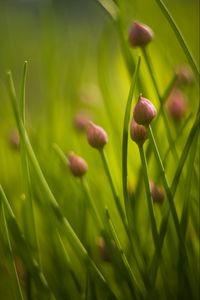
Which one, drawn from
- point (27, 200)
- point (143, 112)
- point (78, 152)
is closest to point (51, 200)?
point (27, 200)

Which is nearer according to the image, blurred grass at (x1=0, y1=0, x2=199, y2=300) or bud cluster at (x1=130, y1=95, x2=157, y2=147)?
bud cluster at (x1=130, y1=95, x2=157, y2=147)

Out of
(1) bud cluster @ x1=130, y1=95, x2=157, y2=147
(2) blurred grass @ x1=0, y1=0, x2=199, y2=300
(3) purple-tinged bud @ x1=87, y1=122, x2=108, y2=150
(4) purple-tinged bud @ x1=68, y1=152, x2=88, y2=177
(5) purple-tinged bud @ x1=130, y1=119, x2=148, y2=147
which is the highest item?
(1) bud cluster @ x1=130, y1=95, x2=157, y2=147

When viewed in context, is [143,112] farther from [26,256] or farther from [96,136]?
[26,256]

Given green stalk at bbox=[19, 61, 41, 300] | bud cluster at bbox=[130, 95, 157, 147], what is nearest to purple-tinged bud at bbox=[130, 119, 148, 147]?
bud cluster at bbox=[130, 95, 157, 147]

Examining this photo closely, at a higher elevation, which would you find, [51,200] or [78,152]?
[51,200]

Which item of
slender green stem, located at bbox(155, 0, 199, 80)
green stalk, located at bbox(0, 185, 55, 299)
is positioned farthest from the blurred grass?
slender green stem, located at bbox(155, 0, 199, 80)

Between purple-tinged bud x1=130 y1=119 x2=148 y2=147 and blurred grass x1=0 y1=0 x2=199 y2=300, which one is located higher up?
purple-tinged bud x1=130 y1=119 x2=148 y2=147

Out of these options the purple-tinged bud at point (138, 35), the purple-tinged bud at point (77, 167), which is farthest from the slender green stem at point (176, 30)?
the purple-tinged bud at point (77, 167)

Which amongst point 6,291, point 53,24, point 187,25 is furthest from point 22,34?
point 6,291

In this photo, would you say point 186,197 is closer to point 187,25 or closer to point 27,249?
point 27,249

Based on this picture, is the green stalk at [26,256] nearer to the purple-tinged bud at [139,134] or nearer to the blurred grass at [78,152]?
the blurred grass at [78,152]

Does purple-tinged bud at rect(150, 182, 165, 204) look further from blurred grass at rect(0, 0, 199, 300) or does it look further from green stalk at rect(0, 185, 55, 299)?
green stalk at rect(0, 185, 55, 299)

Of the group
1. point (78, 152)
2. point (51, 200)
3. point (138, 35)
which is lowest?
point (78, 152)

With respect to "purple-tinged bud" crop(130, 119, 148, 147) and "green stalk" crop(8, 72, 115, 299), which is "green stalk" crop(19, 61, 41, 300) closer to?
"green stalk" crop(8, 72, 115, 299)
